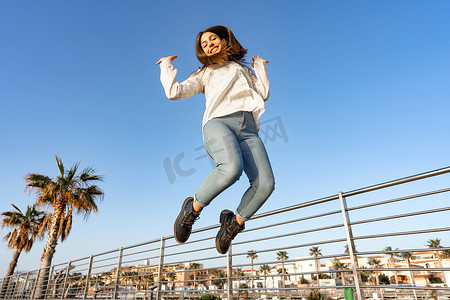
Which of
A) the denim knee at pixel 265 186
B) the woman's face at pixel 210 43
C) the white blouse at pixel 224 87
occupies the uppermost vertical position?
the woman's face at pixel 210 43

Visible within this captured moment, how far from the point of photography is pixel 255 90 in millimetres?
1785

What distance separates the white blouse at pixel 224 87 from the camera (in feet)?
5.29

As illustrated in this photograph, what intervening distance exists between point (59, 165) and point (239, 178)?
Result: 9.66 m

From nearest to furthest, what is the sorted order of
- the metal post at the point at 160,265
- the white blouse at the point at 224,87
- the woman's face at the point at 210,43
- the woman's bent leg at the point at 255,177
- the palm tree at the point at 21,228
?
the woman's bent leg at the point at 255,177
the white blouse at the point at 224,87
the woman's face at the point at 210,43
the metal post at the point at 160,265
the palm tree at the point at 21,228

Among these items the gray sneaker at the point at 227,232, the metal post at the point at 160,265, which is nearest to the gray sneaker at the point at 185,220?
the gray sneaker at the point at 227,232

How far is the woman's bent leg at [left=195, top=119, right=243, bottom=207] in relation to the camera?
4.51ft

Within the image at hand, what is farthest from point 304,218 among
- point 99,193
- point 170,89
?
point 99,193

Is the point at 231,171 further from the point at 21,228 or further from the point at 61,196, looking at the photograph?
the point at 21,228

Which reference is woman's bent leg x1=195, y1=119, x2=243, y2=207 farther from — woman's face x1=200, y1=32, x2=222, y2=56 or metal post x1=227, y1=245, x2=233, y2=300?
metal post x1=227, y1=245, x2=233, y2=300

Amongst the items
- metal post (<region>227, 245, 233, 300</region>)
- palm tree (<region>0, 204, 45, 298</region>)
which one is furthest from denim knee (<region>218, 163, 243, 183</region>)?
palm tree (<region>0, 204, 45, 298</region>)

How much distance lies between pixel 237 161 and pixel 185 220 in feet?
1.62

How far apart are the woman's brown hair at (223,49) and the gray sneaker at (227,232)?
102 centimetres

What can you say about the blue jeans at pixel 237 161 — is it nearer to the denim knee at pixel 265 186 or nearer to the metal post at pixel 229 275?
the denim knee at pixel 265 186

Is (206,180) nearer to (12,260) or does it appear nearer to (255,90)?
(255,90)
